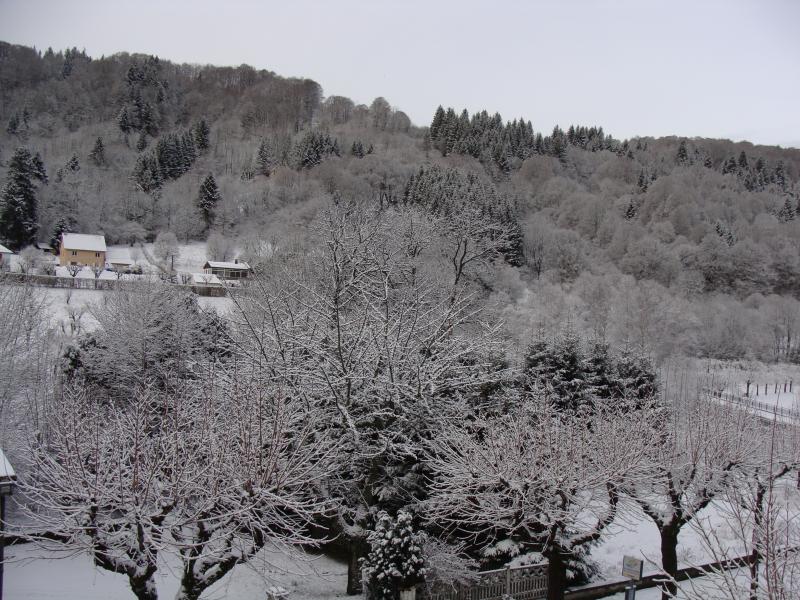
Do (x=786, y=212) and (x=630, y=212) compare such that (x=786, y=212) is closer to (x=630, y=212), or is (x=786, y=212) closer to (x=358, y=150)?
(x=630, y=212)

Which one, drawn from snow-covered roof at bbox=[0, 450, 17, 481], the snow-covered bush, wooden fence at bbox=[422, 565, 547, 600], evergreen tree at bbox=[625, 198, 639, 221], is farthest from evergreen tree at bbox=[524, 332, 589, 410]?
evergreen tree at bbox=[625, 198, 639, 221]

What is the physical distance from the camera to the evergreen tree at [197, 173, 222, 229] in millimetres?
74188

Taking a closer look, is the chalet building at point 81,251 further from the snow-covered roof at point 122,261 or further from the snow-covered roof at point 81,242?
the snow-covered roof at point 122,261

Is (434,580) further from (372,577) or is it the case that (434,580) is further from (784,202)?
(784,202)

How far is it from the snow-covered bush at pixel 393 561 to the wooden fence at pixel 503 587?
1.14 m

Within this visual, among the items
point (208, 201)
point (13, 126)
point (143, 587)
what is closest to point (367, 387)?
point (143, 587)

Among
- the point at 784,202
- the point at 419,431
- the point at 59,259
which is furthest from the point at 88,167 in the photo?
the point at 784,202

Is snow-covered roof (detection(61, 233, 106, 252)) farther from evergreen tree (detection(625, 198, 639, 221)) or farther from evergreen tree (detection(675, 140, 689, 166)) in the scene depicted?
evergreen tree (detection(675, 140, 689, 166))

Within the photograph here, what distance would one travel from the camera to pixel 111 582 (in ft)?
39.5

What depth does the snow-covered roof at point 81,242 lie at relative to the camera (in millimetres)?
55406

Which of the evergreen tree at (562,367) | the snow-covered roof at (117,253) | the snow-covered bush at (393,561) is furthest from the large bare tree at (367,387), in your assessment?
the snow-covered roof at (117,253)

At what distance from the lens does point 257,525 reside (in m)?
8.12

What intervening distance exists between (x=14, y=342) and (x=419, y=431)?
1317 centimetres

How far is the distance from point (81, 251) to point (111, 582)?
5071cm
